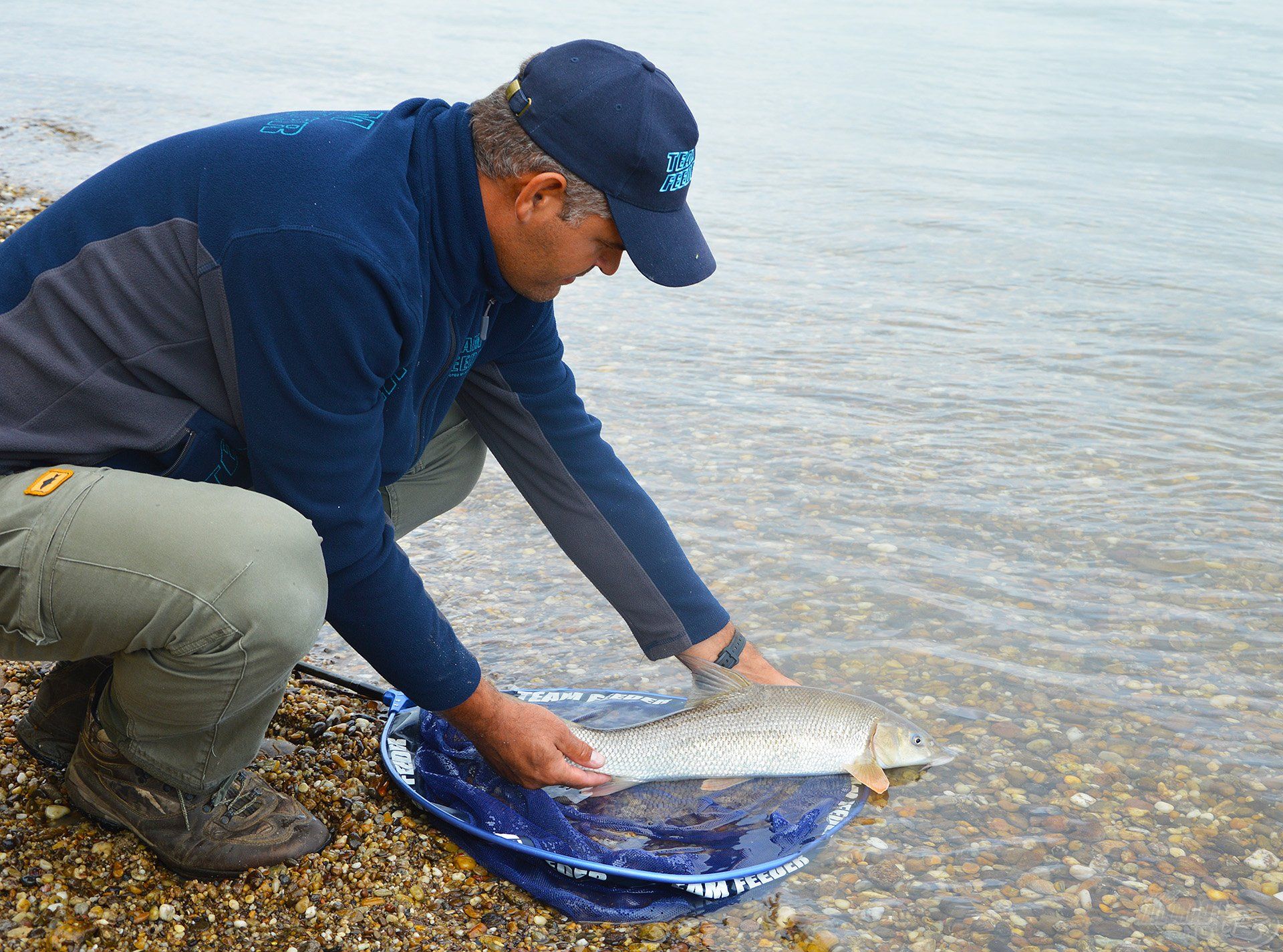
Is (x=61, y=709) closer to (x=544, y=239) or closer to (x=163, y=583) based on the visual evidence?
(x=163, y=583)

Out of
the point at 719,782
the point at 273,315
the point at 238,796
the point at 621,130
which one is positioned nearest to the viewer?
the point at 273,315

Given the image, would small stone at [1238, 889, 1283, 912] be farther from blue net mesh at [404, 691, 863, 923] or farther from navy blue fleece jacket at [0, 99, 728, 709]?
navy blue fleece jacket at [0, 99, 728, 709]

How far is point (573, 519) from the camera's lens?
3.73 meters

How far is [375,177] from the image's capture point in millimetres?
2535

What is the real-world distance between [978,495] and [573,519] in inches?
126

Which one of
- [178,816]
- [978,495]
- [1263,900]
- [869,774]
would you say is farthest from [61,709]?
[978,495]

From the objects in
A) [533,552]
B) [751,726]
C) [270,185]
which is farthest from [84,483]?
[533,552]

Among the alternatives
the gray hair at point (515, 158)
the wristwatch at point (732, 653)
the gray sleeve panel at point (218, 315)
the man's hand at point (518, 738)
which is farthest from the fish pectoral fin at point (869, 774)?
the gray sleeve panel at point (218, 315)

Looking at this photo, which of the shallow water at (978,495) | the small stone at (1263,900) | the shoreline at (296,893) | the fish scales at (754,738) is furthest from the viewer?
the shallow water at (978,495)

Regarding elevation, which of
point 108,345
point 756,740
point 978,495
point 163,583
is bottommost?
point 978,495

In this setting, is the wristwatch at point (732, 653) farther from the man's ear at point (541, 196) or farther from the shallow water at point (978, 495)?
the man's ear at point (541, 196)

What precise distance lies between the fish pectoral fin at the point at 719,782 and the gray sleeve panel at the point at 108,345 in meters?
1.86

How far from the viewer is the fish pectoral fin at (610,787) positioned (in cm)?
345

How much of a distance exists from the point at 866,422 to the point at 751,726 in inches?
153
